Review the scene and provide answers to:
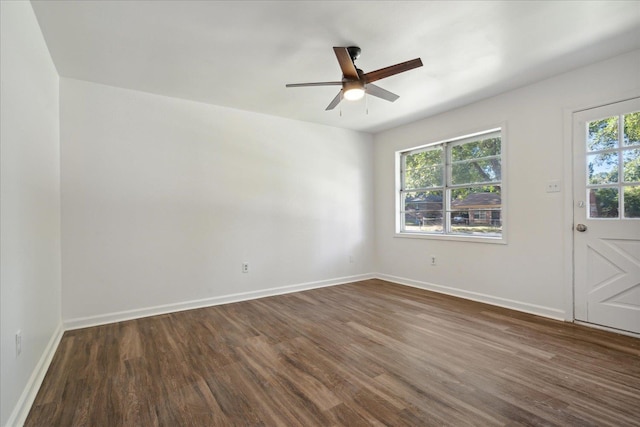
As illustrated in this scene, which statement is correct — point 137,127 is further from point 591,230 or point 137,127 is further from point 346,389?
point 591,230

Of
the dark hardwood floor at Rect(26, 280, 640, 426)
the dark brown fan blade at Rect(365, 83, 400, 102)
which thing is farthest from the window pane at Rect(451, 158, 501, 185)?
the dark brown fan blade at Rect(365, 83, 400, 102)

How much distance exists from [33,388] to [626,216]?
15.7 feet

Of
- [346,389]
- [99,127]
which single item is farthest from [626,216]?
[99,127]

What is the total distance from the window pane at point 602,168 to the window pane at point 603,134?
0.28 feet

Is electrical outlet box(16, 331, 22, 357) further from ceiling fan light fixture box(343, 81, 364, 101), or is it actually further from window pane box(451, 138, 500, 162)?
window pane box(451, 138, 500, 162)

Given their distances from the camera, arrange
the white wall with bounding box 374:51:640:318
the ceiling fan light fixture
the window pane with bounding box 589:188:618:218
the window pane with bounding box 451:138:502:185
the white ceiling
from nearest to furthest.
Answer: the white ceiling, the ceiling fan light fixture, the window pane with bounding box 589:188:618:218, the white wall with bounding box 374:51:640:318, the window pane with bounding box 451:138:502:185

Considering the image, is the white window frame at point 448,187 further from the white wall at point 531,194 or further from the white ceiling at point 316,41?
the white ceiling at point 316,41

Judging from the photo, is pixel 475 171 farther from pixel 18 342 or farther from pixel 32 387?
pixel 32 387

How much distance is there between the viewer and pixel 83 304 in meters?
3.06

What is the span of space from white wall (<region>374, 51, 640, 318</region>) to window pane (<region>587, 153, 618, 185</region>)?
179 millimetres

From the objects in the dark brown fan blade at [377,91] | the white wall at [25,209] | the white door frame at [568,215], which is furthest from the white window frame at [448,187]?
the white wall at [25,209]

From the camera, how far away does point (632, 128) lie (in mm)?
2725

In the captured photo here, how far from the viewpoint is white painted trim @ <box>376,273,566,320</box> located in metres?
3.19

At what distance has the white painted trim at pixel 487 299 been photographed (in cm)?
319
